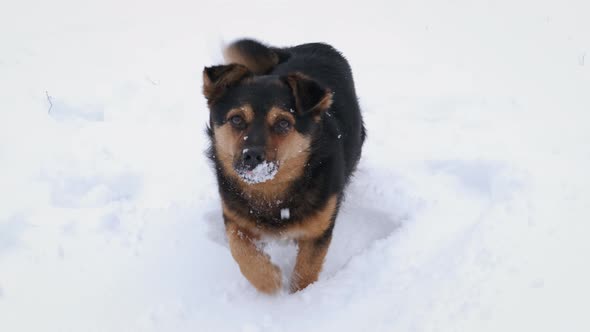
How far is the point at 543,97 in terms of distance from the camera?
5.96 m

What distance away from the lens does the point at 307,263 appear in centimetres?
363

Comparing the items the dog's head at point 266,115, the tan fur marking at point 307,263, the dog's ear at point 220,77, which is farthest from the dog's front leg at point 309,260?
the dog's ear at point 220,77

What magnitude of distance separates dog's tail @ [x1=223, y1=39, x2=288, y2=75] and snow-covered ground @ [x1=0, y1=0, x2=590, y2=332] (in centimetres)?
112

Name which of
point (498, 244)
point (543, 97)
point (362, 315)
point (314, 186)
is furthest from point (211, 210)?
point (543, 97)

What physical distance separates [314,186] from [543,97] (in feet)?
12.2

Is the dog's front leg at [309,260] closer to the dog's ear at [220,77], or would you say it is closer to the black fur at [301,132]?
the black fur at [301,132]

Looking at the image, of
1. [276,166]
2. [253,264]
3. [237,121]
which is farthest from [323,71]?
[253,264]

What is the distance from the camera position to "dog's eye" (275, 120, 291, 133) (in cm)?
340

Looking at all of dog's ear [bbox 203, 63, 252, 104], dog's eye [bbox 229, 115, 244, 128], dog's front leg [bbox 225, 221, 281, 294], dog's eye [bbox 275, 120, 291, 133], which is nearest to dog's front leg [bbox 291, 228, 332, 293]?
dog's front leg [bbox 225, 221, 281, 294]

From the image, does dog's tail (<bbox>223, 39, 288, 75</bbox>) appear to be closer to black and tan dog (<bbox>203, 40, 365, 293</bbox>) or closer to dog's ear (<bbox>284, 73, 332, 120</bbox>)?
black and tan dog (<bbox>203, 40, 365, 293</bbox>)

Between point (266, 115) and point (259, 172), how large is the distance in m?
0.43

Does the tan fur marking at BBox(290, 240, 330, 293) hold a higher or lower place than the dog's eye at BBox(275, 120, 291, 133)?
lower

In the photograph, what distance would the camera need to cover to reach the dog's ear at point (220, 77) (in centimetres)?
347

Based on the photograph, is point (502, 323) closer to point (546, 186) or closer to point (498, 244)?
point (498, 244)
